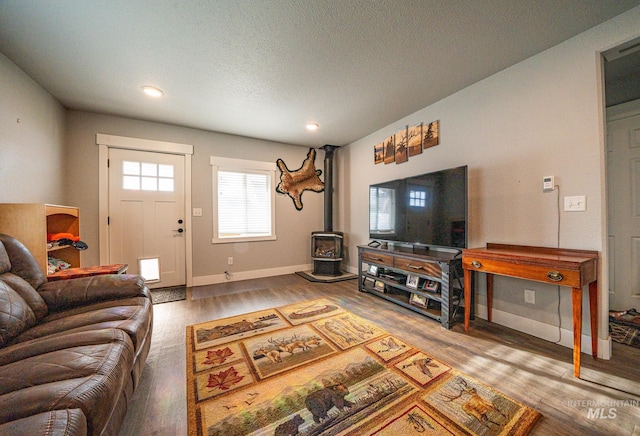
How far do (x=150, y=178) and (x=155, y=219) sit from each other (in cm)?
60

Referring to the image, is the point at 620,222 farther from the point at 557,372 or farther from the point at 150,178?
the point at 150,178

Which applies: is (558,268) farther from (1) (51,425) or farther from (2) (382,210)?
(1) (51,425)

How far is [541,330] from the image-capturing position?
6.47 ft

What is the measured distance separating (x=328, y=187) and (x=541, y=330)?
132 inches

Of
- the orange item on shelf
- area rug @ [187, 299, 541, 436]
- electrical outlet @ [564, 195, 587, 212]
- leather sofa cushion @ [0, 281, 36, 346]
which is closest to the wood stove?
area rug @ [187, 299, 541, 436]

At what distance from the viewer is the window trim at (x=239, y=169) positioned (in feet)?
12.2

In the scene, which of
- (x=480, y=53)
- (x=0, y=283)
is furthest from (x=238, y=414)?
(x=480, y=53)

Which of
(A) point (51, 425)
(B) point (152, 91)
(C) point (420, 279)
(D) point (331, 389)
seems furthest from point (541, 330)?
(B) point (152, 91)

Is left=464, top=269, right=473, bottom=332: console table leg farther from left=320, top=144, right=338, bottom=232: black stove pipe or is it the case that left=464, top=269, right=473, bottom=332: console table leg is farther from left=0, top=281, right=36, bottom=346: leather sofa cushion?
left=0, top=281, right=36, bottom=346: leather sofa cushion

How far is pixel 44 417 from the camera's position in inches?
26.2

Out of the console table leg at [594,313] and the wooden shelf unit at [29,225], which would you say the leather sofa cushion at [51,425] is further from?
the console table leg at [594,313]

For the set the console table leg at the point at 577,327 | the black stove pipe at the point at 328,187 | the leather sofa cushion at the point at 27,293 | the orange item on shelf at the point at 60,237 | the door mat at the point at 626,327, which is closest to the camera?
the leather sofa cushion at the point at 27,293

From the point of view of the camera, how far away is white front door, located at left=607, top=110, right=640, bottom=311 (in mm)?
2336

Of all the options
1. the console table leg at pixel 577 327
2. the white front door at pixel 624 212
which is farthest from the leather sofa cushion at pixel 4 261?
the white front door at pixel 624 212
